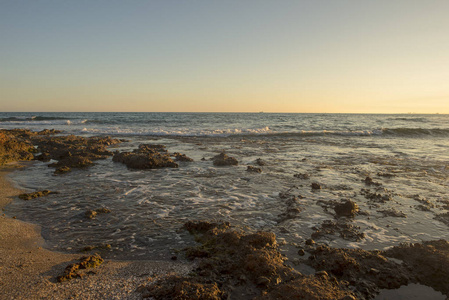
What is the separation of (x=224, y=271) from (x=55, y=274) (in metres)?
2.05

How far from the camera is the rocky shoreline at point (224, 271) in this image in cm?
268

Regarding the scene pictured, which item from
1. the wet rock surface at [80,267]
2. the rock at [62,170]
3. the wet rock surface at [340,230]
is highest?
the rock at [62,170]

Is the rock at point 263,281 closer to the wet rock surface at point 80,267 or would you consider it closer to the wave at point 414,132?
the wet rock surface at point 80,267

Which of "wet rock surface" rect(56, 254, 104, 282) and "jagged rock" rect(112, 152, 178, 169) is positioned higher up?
"jagged rock" rect(112, 152, 178, 169)

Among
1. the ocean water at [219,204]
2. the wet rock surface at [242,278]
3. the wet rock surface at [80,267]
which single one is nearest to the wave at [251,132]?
the ocean water at [219,204]

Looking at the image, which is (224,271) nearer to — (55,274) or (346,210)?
(55,274)

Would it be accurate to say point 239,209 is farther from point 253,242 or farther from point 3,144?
point 3,144

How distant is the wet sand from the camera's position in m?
2.68

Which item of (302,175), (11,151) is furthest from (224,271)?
(11,151)

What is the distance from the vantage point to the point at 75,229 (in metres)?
4.26

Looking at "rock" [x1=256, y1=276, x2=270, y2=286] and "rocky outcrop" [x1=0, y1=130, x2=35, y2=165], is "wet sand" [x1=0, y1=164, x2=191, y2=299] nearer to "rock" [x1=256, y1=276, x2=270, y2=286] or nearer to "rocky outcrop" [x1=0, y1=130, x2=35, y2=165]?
"rock" [x1=256, y1=276, x2=270, y2=286]

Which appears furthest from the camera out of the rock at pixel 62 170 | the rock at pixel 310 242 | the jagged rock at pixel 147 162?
the jagged rock at pixel 147 162

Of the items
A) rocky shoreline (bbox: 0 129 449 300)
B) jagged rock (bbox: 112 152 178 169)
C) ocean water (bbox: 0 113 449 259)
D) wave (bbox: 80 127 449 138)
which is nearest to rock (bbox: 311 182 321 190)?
ocean water (bbox: 0 113 449 259)

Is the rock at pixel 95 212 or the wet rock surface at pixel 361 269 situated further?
the rock at pixel 95 212
